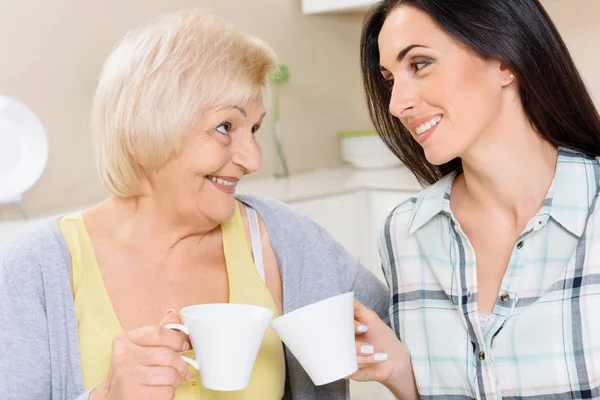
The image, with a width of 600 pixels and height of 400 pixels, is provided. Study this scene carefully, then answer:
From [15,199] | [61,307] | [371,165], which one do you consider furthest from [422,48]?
[371,165]

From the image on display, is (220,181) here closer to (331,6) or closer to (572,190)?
(572,190)

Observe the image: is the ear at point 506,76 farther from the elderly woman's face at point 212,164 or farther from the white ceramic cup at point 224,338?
the white ceramic cup at point 224,338

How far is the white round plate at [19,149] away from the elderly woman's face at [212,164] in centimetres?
90

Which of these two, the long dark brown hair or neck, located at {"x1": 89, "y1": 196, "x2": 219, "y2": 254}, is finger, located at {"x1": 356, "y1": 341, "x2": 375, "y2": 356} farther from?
the long dark brown hair

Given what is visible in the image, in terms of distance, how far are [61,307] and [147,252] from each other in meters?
0.18

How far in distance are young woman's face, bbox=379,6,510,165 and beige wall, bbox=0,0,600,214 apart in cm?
135

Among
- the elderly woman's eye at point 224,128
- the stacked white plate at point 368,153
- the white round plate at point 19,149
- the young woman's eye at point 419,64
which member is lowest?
the elderly woman's eye at point 224,128

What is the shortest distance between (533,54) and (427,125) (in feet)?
0.66

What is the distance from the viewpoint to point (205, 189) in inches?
53.5

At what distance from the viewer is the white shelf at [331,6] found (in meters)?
2.86

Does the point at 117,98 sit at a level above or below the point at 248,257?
above

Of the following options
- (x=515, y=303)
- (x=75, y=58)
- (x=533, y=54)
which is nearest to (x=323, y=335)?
(x=515, y=303)

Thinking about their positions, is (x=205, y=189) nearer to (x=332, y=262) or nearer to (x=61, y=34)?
(x=332, y=262)

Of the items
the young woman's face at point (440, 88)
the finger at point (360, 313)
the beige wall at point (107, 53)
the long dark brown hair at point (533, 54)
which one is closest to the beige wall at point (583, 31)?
the beige wall at point (107, 53)
